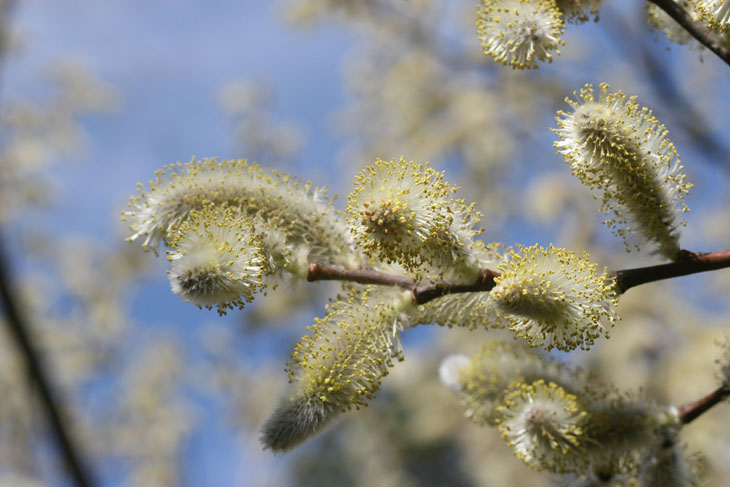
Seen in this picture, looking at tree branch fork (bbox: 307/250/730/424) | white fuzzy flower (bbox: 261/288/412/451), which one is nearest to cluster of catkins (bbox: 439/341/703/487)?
tree branch fork (bbox: 307/250/730/424)

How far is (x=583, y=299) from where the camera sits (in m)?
1.37

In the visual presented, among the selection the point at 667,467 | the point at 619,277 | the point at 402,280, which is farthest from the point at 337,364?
the point at 667,467

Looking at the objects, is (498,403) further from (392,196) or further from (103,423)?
(103,423)

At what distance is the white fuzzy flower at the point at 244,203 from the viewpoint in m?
1.57

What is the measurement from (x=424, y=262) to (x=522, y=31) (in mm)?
602

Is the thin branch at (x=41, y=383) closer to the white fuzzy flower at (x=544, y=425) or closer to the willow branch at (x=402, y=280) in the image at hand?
the willow branch at (x=402, y=280)

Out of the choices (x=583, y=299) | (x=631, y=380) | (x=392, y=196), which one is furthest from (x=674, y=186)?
(x=631, y=380)

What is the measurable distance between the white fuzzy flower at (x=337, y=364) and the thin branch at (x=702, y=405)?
0.76 meters

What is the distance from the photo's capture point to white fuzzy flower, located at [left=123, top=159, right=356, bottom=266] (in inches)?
61.7

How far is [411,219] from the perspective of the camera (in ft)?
4.39

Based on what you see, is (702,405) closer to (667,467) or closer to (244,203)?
(667,467)

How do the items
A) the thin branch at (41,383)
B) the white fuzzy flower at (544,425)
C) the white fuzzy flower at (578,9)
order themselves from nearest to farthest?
the thin branch at (41,383)
the white fuzzy flower at (544,425)
the white fuzzy flower at (578,9)

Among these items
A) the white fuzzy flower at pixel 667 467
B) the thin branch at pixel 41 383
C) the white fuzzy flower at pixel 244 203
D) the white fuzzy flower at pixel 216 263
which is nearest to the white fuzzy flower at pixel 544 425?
the white fuzzy flower at pixel 667 467

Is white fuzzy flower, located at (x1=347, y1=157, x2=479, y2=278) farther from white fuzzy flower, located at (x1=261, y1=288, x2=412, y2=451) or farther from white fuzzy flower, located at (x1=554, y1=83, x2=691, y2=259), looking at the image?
white fuzzy flower, located at (x1=554, y1=83, x2=691, y2=259)
